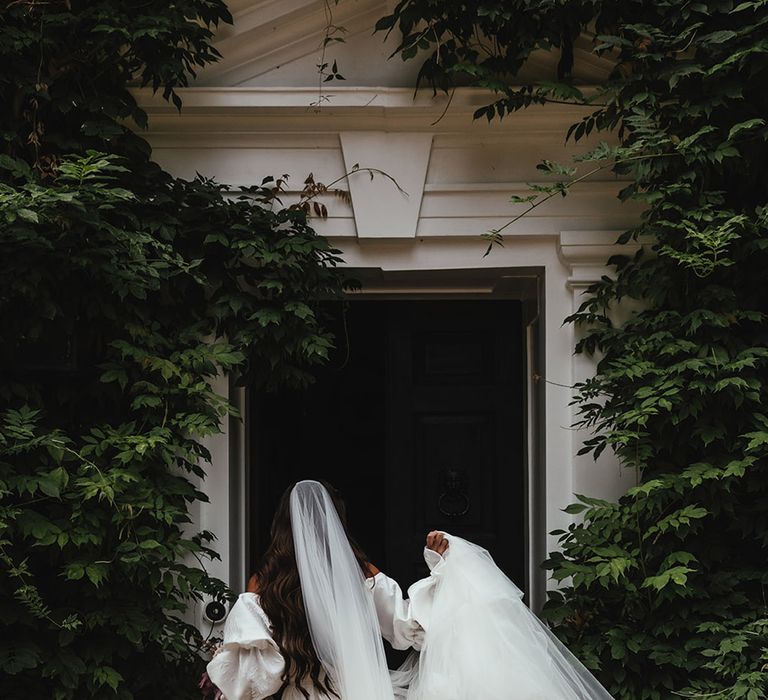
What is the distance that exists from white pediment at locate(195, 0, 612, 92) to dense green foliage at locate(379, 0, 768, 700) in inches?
11.5

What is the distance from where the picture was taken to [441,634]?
4207mm

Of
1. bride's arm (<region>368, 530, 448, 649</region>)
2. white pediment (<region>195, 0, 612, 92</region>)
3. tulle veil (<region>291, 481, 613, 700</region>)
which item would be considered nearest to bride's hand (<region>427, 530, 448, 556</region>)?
bride's arm (<region>368, 530, 448, 649</region>)

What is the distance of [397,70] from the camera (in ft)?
18.0

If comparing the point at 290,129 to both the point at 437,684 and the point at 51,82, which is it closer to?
the point at 51,82

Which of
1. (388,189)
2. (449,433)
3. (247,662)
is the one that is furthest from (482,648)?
(388,189)

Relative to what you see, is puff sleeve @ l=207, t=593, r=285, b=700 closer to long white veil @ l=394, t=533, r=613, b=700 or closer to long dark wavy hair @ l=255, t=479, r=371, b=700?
long dark wavy hair @ l=255, t=479, r=371, b=700

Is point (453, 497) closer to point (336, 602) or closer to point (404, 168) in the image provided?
point (404, 168)

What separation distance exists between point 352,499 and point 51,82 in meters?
3.72

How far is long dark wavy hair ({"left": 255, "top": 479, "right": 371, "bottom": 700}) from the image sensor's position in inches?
163

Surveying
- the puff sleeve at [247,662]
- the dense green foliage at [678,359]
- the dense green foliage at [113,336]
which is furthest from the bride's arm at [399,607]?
the dense green foliage at [113,336]

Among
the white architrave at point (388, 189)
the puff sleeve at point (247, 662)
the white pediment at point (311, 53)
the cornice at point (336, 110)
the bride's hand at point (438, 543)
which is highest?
the white pediment at point (311, 53)

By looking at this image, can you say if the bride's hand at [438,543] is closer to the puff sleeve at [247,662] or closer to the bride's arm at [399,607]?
the bride's arm at [399,607]

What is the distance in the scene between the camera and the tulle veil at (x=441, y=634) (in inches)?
159

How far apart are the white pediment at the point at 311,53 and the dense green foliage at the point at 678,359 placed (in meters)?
0.29
